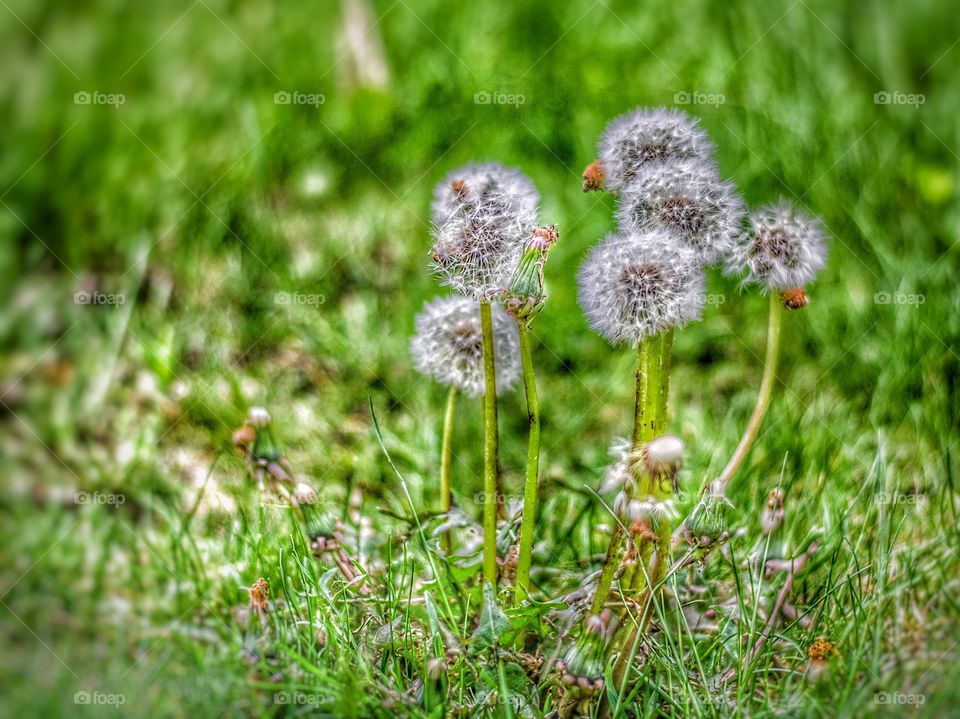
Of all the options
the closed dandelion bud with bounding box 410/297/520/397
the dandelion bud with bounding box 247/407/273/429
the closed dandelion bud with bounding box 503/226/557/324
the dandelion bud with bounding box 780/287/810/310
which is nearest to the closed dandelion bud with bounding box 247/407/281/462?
the dandelion bud with bounding box 247/407/273/429

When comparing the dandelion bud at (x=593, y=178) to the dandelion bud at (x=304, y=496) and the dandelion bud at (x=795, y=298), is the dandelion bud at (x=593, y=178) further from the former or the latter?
the dandelion bud at (x=304, y=496)

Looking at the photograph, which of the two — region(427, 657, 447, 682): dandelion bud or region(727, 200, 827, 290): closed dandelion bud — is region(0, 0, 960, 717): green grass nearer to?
region(427, 657, 447, 682): dandelion bud

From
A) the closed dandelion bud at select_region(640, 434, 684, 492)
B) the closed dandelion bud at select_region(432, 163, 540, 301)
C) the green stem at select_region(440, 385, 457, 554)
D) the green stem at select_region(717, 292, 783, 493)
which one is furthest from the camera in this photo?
the green stem at select_region(440, 385, 457, 554)

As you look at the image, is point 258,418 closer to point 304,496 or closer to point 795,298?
point 304,496

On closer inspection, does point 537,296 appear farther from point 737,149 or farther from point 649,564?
point 737,149

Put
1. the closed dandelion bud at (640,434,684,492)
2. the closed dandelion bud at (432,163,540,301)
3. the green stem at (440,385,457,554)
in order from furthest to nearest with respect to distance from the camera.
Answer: the green stem at (440,385,457,554), the closed dandelion bud at (432,163,540,301), the closed dandelion bud at (640,434,684,492)

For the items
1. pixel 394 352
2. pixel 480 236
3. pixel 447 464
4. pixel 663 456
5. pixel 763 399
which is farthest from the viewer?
pixel 394 352

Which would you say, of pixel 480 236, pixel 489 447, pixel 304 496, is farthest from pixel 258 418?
pixel 480 236
